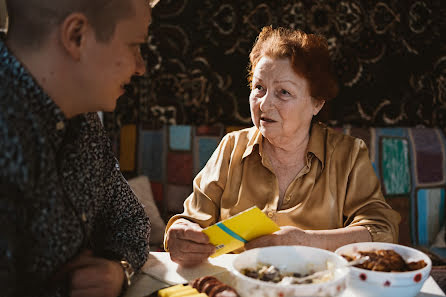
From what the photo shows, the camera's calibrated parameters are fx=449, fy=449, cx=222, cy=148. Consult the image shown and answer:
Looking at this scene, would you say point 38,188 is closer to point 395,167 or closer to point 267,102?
point 267,102

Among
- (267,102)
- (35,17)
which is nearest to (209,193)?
(267,102)

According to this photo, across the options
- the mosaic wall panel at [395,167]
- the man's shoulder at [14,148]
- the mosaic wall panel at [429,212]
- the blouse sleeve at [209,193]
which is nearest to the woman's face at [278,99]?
the blouse sleeve at [209,193]

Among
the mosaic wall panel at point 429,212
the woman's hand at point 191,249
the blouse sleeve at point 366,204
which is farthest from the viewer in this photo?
the mosaic wall panel at point 429,212

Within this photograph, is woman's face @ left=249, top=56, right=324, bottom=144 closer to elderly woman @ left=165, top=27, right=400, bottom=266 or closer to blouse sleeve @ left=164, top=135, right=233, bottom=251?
elderly woman @ left=165, top=27, right=400, bottom=266

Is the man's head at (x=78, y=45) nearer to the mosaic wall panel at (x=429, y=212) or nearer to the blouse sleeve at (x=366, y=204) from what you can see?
the blouse sleeve at (x=366, y=204)

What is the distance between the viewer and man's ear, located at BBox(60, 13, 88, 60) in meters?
0.87

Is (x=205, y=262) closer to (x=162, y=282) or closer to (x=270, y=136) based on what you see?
(x=162, y=282)

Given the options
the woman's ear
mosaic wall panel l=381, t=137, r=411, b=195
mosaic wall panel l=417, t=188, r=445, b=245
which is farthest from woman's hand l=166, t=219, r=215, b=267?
mosaic wall panel l=417, t=188, r=445, b=245

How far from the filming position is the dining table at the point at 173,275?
0.99m

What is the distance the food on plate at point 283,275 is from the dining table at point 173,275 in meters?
0.10

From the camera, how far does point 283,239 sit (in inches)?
47.8

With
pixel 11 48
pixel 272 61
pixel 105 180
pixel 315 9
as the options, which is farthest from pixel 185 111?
pixel 11 48

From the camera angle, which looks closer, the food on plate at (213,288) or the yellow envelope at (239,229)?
the food on plate at (213,288)

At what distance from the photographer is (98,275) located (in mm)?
905
